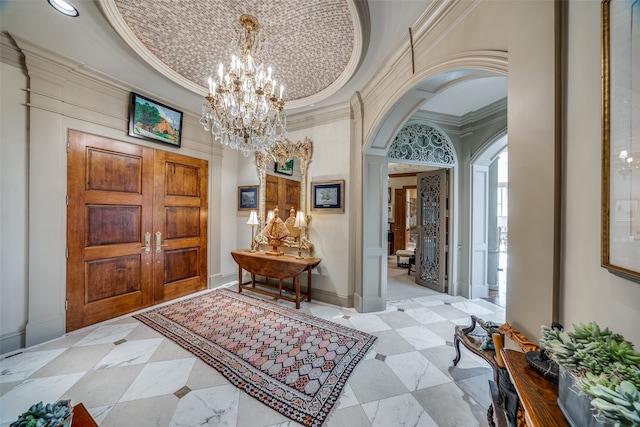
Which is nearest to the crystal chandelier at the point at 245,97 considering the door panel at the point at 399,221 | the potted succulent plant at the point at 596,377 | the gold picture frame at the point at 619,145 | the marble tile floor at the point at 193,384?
the gold picture frame at the point at 619,145

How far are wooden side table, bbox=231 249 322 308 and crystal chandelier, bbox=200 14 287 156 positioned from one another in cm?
171

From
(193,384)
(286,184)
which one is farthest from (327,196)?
(193,384)

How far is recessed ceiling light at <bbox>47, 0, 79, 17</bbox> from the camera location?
169 centimetres

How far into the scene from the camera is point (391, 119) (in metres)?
2.59

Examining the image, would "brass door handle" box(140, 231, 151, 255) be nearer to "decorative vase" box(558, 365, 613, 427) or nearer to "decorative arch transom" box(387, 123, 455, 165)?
"decorative arch transom" box(387, 123, 455, 165)

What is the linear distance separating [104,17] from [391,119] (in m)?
Answer: 2.78

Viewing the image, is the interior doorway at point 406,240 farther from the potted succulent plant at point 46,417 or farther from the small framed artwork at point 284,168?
the potted succulent plant at point 46,417

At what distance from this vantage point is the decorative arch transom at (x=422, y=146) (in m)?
3.54

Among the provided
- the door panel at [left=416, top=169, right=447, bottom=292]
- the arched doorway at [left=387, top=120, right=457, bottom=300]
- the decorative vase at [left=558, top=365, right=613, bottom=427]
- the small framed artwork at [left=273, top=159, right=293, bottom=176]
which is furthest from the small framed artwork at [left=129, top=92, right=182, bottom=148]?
the door panel at [left=416, top=169, right=447, bottom=292]

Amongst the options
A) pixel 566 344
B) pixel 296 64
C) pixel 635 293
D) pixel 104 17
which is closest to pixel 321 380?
pixel 566 344

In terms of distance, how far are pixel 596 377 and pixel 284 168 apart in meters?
3.64

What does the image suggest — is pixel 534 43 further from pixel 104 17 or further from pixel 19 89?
pixel 19 89

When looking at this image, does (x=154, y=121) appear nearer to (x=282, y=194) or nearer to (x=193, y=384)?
(x=282, y=194)

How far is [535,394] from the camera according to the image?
712 millimetres
